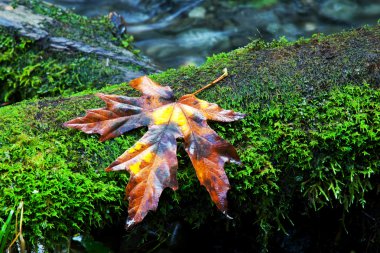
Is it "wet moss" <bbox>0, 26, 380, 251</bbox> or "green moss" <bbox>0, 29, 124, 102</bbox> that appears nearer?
"wet moss" <bbox>0, 26, 380, 251</bbox>

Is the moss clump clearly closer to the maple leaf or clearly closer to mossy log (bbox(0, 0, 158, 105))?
mossy log (bbox(0, 0, 158, 105))

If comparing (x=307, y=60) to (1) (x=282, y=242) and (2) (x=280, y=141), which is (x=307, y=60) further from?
(1) (x=282, y=242)

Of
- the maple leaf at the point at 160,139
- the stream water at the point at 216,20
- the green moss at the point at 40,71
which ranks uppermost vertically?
the maple leaf at the point at 160,139

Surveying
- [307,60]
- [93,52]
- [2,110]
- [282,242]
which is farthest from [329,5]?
[2,110]

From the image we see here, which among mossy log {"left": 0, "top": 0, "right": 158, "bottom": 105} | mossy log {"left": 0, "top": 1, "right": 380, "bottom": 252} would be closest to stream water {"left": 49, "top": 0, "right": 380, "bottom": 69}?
mossy log {"left": 0, "top": 0, "right": 158, "bottom": 105}

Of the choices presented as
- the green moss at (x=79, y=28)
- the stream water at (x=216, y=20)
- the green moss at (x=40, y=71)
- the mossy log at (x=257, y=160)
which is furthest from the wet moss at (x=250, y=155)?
the stream water at (x=216, y=20)

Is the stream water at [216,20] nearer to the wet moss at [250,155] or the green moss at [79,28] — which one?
the green moss at [79,28]

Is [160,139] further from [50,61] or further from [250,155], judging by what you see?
[50,61]
